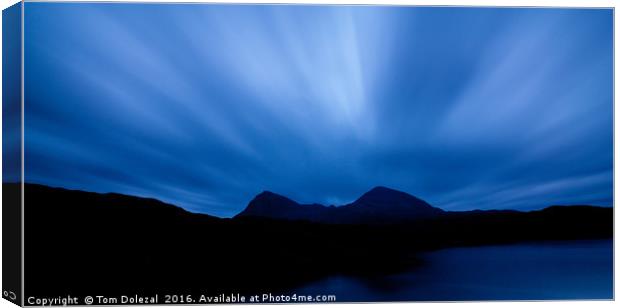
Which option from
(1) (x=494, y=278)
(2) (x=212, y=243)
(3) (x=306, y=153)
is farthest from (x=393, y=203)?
(2) (x=212, y=243)

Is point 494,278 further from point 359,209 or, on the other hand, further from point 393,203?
point 359,209

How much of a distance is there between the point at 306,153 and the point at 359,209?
35.9 inches

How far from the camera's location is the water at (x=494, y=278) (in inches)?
434

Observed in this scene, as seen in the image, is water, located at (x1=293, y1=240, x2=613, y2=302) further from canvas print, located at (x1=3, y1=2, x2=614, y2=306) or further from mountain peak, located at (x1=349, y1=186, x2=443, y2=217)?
mountain peak, located at (x1=349, y1=186, x2=443, y2=217)

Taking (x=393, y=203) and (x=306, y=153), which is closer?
(x=306, y=153)

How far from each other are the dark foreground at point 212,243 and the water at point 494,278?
0.36ft

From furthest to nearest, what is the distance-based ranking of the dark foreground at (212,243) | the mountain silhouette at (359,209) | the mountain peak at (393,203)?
the mountain peak at (393,203)
the mountain silhouette at (359,209)
the dark foreground at (212,243)

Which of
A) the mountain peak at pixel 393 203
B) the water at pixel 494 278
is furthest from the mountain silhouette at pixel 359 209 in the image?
the water at pixel 494 278

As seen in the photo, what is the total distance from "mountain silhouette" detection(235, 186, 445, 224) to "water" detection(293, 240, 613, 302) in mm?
586

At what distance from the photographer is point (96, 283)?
10.6 meters

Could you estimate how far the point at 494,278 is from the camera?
36.7 ft

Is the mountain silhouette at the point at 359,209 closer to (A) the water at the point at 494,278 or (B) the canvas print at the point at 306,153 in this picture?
(B) the canvas print at the point at 306,153

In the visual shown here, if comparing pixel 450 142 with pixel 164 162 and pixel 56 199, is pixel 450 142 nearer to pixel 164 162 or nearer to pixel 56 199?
pixel 164 162

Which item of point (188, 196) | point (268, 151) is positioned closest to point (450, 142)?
point (268, 151)
